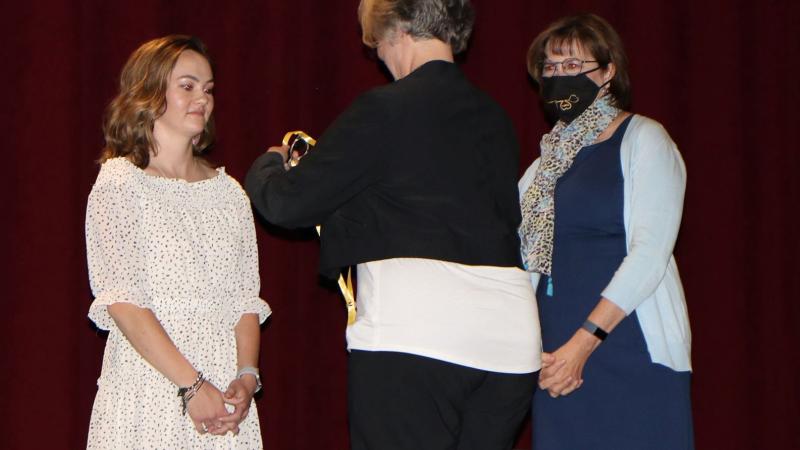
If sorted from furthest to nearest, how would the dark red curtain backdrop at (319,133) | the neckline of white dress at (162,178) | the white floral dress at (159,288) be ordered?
1. the dark red curtain backdrop at (319,133)
2. the neckline of white dress at (162,178)
3. the white floral dress at (159,288)

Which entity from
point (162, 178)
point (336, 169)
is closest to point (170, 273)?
point (162, 178)

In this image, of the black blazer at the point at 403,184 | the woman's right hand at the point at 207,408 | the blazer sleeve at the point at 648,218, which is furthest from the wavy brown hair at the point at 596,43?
the woman's right hand at the point at 207,408

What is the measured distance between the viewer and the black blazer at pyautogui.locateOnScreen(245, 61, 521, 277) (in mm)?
1978

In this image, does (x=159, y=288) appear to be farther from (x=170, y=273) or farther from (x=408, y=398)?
(x=408, y=398)

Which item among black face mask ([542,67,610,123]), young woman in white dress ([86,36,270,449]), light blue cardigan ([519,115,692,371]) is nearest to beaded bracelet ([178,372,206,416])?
young woman in white dress ([86,36,270,449])

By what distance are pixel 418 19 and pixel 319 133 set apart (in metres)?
1.47

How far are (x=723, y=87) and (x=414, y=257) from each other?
2478 mm

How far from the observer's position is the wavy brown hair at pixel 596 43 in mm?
2738

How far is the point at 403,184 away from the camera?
1.98m

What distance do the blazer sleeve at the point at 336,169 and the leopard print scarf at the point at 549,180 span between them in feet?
2.62

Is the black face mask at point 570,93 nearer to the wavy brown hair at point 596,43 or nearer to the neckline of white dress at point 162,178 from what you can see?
the wavy brown hair at point 596,43

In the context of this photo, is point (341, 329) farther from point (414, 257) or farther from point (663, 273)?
point (414, 257)

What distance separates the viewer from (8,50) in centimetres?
313

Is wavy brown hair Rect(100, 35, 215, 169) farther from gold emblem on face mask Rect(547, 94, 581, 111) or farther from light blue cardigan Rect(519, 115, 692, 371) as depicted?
light blue cardigan Rect(519, 115, 692, 371)
